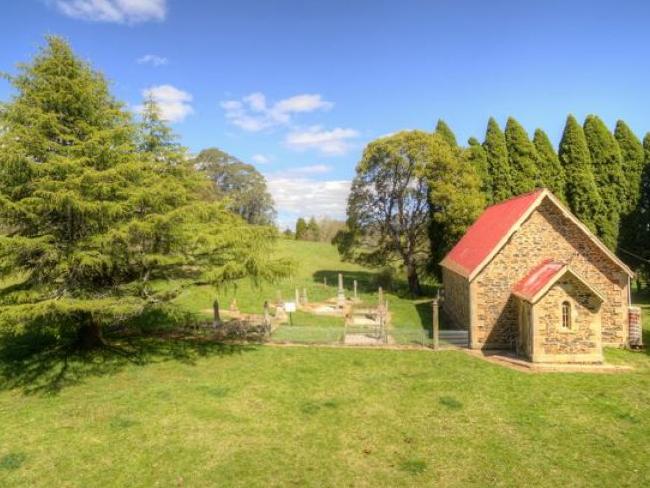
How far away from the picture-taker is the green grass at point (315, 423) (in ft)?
32.0

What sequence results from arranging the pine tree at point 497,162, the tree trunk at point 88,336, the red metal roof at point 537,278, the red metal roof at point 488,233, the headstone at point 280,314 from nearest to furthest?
1. the red metal roof at point 537,278
2. the tree trunk at point 88,336
3. the red metal roof at point 488,233
4. the headstone at point 280,314
5. the pine tree at point 497,162

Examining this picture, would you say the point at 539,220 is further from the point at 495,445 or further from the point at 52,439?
the point at 52,439

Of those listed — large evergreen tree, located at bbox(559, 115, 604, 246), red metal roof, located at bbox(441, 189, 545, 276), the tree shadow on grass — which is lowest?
the tree shadow on grass

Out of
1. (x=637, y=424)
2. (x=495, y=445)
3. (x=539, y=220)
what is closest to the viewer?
(x=495, y=445)

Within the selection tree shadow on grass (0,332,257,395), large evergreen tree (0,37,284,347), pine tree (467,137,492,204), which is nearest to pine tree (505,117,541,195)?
pine tree (467,137,492,204)

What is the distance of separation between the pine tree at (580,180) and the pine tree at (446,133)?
8203 mm

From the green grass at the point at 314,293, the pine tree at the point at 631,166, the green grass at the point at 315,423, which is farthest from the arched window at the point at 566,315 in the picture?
the pine tree at the point at 631,166

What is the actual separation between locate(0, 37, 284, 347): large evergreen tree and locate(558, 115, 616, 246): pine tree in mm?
26886

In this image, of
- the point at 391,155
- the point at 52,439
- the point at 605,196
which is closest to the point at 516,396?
the point at 52,439

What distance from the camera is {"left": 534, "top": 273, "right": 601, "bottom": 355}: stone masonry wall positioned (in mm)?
16750

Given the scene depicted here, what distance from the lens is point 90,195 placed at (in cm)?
1470

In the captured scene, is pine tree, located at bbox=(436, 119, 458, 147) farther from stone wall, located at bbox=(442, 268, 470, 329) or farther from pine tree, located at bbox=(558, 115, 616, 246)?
stone wall, located at bbox=(442, 268, 470, 329)

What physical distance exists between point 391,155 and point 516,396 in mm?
23353

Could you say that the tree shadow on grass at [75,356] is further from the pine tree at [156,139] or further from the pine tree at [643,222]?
the pine tree at [643,222]
